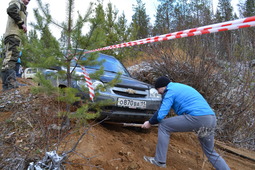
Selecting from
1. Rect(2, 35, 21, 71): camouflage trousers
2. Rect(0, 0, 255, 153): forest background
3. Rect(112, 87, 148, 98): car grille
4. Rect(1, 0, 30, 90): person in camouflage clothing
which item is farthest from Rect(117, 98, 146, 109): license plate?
Rect(2, 35, 21, 71): camouflage trousers

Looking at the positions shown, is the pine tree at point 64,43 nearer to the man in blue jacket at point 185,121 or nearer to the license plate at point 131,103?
the license plate at point 131,103

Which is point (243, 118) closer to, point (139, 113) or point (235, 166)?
point (235, 166)

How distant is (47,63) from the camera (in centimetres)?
225

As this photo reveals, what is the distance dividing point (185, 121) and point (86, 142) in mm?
1439

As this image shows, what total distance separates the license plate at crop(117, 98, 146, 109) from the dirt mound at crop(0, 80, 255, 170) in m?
0.56

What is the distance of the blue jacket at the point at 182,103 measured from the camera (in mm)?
2727

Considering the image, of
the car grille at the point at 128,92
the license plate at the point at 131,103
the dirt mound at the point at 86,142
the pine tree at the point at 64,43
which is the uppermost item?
the pine tree at the point at 64,43

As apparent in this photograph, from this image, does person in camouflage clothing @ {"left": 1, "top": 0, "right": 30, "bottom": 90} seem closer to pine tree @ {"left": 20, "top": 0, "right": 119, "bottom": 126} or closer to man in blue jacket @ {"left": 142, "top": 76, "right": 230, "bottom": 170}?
pine tree @ {"left": 20, "top": 0, "right": 119, "bottom": 126}

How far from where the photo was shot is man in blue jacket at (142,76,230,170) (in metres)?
2.69

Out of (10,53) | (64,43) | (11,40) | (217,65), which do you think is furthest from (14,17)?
(217,65)

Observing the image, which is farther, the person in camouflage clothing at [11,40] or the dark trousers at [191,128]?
the person in camouflage clothing at [11,40]

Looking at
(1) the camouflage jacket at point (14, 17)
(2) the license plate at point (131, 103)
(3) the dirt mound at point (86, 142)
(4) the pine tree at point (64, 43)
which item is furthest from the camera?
(1) the camouflage jacket at point (14, 17)

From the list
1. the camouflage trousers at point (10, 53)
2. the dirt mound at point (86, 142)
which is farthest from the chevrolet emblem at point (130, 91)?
the camouflage trousers at point (10, 53)

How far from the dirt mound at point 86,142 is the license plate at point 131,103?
1.85 feet
